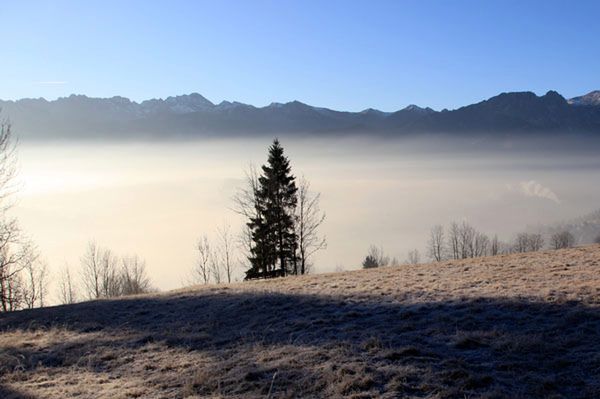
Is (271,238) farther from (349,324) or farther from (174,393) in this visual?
(174,393)

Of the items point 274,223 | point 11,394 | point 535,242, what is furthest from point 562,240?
point 11,394

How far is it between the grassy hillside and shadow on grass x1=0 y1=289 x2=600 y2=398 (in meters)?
0.03

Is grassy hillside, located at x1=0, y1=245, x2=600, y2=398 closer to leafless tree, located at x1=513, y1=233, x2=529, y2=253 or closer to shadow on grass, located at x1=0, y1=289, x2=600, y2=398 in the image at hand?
shadow on grass, located at x1=0, y1=289, x2=600, y2=398

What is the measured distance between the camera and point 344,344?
32.2 ft

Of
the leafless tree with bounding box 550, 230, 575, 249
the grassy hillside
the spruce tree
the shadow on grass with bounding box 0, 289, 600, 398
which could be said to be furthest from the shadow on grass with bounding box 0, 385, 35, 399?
the leafless tree with bounding box 550, 230, 575, 249

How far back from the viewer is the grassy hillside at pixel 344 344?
766cm

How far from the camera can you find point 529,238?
284ft

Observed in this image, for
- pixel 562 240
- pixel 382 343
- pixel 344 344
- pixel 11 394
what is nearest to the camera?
pixel 11 394

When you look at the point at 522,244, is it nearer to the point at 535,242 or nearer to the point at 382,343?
the point at 535,242

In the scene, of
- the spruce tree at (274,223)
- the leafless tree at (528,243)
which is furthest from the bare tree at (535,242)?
the spruce tree at (274,223)

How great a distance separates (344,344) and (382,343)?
0.81 metres

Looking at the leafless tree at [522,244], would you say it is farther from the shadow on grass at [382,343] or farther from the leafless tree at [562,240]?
the shadow on grass at [382,343]

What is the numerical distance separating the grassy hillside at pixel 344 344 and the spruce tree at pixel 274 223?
18.8m

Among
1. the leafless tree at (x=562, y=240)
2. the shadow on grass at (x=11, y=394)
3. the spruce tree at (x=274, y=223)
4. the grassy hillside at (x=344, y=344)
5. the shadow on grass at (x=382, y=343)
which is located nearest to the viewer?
the shadow on grass at (x=382, y=343)
